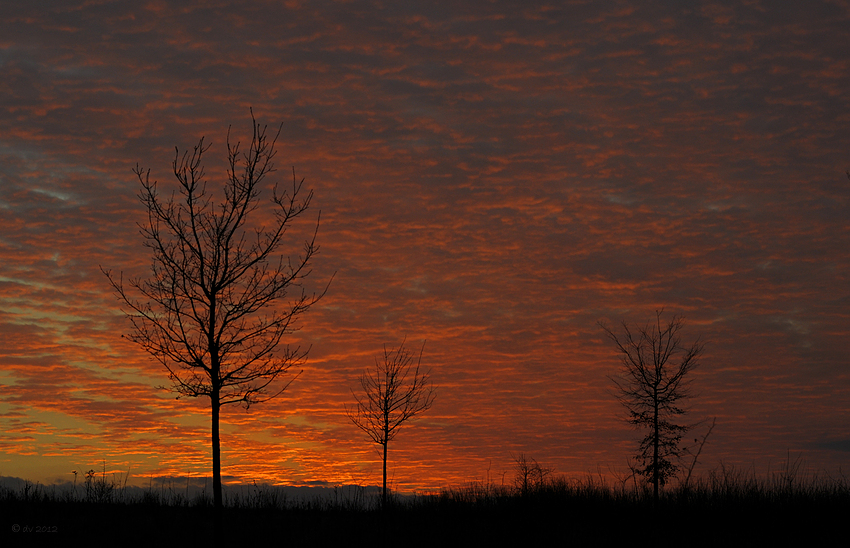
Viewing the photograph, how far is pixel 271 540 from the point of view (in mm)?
15773

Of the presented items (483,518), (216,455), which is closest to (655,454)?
(483,518)

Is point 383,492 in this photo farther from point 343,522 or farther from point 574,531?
point 574,531

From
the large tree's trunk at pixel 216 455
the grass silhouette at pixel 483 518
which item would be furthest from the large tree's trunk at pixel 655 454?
the large tree's trunk at pixel 216 455

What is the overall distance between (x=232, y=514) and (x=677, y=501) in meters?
12.9

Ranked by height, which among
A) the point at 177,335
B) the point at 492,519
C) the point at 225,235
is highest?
the point at 225,235

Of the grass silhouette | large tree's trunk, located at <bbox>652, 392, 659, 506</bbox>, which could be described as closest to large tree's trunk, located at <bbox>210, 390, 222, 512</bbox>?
the grass silhouette

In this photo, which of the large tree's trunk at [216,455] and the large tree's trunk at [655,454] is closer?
the large tree's trunk at [216,455]

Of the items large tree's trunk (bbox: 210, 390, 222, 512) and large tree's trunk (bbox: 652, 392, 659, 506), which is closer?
large tree's trunk (bbox: 210, 390, 222, 512)

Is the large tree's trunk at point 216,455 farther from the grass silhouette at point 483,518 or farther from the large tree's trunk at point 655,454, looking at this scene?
the large tree's trunk at point 655,454

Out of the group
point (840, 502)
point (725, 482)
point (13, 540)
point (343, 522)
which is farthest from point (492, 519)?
point (13, 540)

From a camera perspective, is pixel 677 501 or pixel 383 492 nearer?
pixel 677 501

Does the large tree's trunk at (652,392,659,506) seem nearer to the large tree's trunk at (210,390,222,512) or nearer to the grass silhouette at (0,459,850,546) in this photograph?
the grass silhouette at (0,459,850,546)

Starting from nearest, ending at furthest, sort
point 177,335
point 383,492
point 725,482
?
point 177,335
point 725,482
point 383,492

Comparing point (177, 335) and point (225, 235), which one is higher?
point (225, 235)
